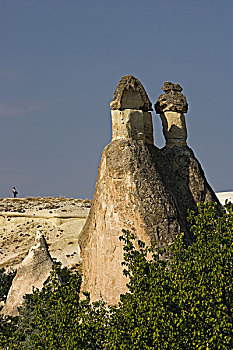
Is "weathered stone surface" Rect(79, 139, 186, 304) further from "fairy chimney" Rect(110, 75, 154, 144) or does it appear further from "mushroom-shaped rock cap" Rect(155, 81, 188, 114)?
"mushroom-shaped rock cap" Rect(155, 81, 188, 114)

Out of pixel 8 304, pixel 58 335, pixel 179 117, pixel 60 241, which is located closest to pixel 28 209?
pixel 60 241

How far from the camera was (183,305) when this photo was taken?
36.3 ft

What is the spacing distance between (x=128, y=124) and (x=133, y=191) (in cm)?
230

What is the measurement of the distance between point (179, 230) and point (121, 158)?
2.75 m

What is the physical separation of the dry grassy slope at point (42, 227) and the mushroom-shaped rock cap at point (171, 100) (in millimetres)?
19509

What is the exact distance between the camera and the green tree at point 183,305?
1077 centimetres

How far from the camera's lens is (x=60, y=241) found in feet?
137

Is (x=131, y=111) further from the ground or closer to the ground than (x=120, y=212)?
further from the ground

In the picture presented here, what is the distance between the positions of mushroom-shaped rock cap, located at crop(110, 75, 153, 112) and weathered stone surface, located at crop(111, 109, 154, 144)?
0.22 meters

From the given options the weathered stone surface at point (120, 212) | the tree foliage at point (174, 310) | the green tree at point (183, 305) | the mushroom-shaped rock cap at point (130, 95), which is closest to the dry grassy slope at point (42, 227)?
the weathered stone surface at point (120, 212)

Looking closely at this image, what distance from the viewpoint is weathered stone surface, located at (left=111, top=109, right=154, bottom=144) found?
16736 mm

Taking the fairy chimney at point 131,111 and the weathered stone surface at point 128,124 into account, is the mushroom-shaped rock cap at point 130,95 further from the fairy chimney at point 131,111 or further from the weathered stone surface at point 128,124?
the weathered stone surface at point 128,124

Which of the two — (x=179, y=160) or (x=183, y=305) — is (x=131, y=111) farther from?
(x=183, y=305)

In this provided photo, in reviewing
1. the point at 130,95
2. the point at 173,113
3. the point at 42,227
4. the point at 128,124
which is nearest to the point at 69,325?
the point at 128,124
